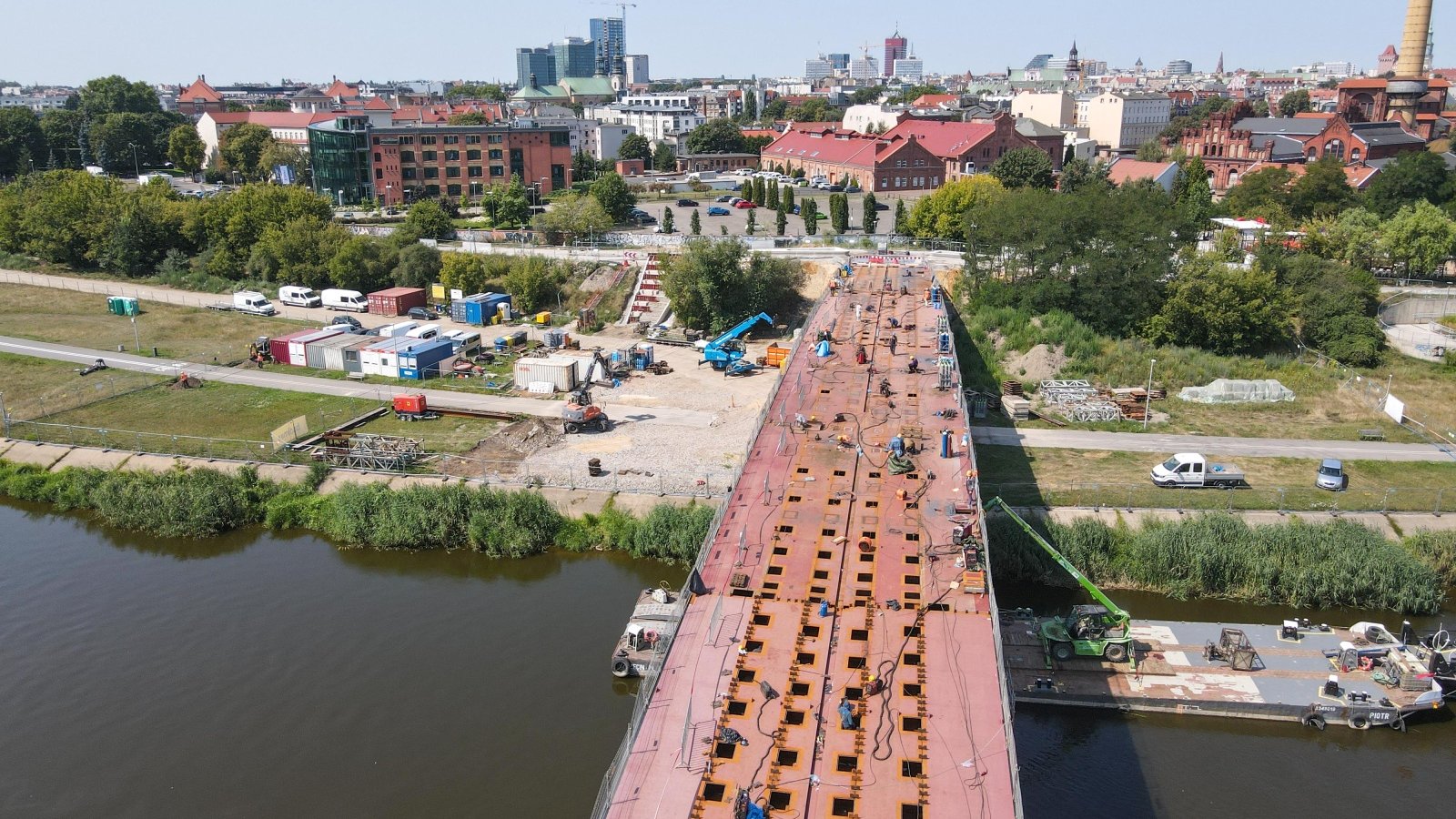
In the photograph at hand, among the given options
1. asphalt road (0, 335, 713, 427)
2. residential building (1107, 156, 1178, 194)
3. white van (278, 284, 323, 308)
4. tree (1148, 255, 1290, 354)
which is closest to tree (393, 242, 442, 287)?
white van (278, 284, 323, 308)

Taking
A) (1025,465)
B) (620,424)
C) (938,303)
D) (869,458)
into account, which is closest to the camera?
(869,458)

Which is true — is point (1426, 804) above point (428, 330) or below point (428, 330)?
below

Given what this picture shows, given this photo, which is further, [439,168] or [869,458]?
[439,168]

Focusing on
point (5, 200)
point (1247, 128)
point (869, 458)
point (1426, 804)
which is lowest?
point (1426, 804)

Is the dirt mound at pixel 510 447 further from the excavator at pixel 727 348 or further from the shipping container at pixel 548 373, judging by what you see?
the excavator at pixel 727 348

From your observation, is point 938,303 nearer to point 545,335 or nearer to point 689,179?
point 545,335

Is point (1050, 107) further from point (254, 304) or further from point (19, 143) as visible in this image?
point (19, 143)

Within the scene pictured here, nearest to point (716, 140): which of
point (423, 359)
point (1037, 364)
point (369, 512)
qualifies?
point (423, 359)

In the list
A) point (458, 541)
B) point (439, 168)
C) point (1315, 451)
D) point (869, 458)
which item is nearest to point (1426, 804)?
point (869, 458)
